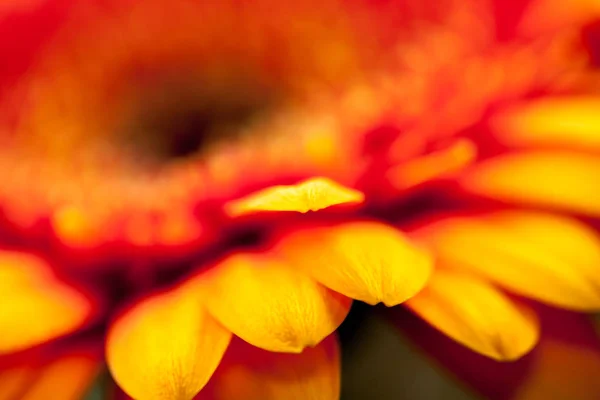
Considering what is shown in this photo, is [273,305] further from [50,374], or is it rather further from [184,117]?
[184,117]

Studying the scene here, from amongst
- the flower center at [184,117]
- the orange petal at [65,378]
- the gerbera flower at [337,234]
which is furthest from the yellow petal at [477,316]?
the flower center at [184,117]

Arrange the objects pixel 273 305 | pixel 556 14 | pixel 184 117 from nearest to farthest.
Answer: pixel 273 305, pixel 556 14, pixel 184 117

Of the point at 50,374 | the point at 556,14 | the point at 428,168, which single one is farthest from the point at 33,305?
the point at 556,14

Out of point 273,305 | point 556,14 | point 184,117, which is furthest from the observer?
point 184,117

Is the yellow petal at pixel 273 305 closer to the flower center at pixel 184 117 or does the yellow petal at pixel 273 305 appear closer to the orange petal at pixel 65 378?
the orange petal at pixel 65 378

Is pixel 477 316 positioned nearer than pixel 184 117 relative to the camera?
Yes
